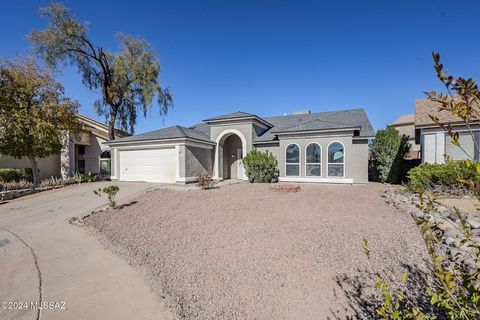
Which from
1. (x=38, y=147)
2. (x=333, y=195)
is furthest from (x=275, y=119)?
(x=38, y=147)

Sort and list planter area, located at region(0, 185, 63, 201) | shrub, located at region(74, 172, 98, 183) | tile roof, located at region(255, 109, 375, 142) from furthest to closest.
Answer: shrub, located at region(74, 172, 98, 183)
tile roof, located at region(255, 109, 375, 142)
planter area, located at region(0, 185, 63, 201)

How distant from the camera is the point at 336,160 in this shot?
14539 mm

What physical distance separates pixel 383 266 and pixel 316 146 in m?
11.1

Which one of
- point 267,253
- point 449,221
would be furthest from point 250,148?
point 267,253

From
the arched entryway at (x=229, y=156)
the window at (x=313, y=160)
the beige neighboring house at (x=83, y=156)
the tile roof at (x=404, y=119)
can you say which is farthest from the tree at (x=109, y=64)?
the tile roof at (x=404, y=119)

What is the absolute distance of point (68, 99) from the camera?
15844 millimetres

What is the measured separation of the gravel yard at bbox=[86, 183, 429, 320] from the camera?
3646 millimetres

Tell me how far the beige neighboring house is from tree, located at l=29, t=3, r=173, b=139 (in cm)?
123

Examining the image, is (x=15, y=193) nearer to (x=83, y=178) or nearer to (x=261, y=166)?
(x=83, y=178)

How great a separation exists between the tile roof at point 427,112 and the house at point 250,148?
2.52m

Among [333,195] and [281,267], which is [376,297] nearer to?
[281,267]

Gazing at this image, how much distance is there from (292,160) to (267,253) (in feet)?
37.2

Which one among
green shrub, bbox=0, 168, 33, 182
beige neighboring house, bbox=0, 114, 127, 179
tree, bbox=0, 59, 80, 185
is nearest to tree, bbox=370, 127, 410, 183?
tree, bbox=0, 59, 80, 185

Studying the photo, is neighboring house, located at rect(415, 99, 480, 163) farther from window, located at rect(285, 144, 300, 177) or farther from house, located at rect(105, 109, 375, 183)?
window, located at rect(285, 144, 300, 177)
